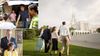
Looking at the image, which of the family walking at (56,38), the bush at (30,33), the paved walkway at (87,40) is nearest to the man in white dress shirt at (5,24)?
the bush at (30,33)

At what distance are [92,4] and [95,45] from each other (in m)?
0.32

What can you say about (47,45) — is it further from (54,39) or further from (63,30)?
(63,30)

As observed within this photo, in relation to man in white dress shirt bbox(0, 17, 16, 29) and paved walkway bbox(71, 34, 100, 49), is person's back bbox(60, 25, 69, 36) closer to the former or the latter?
paved walkway bbox(71, 34, 100, 49)

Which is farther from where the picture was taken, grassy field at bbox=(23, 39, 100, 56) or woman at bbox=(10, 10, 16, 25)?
woman at bbox=(10, 10, 16, 25)

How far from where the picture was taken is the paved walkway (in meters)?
2.82

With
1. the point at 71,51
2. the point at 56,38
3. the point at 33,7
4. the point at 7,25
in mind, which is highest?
the point at 33,7

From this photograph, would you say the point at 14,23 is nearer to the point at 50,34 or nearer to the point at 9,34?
the point at 9,34

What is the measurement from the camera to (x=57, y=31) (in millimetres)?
2875

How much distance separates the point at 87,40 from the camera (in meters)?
2.85

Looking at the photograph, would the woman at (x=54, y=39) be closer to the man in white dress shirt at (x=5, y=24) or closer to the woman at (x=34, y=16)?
the woman at (x=34, y=16)

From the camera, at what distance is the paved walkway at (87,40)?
2.82 metres

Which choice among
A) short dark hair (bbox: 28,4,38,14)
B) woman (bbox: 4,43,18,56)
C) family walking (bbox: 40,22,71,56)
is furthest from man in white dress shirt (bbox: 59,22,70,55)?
woman (bbox: 4,43,18,56)

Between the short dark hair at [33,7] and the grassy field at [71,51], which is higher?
the short dark hair at [33,7]

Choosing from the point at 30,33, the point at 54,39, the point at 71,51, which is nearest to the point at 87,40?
the point at 71,51
